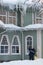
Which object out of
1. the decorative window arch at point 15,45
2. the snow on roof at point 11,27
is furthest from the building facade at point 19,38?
the snow on roof at point 11,27

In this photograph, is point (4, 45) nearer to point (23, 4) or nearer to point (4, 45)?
point (4, 45)

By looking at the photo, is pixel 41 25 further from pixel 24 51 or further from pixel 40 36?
pixel 24 51

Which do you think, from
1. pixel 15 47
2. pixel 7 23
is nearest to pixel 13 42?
pixel 15 47

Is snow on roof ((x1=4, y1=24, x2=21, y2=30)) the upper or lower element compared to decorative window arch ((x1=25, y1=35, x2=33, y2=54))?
upper

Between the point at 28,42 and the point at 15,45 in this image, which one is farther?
the point at 28,42

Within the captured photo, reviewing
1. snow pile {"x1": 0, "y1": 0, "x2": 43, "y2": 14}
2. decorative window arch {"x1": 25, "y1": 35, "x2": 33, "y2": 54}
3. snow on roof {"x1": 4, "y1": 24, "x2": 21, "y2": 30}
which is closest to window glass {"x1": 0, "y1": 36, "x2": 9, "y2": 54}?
snow on roof {"x1": 4, "y1": 24, "x2": 21, "y2": 30}

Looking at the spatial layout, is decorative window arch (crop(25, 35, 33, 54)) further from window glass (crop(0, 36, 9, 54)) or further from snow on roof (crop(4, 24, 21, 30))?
window glass (crop(0, 36, 9, 54))

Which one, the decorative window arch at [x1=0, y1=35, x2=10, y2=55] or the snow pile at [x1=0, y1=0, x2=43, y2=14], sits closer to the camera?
the decorative window arch at [x1=0, y1=35, x2=10, y2=55]

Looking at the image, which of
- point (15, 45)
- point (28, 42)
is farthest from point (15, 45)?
point (28, 42)

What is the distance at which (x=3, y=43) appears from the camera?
13508 mm

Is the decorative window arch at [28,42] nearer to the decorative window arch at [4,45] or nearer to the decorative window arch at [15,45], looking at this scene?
the decorative window arch at [15,45]

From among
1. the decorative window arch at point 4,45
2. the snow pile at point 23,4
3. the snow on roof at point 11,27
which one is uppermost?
the snow pile at point 23,4

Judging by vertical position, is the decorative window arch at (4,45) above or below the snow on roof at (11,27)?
below

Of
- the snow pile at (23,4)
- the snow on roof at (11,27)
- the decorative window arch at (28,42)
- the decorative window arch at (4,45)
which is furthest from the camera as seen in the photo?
the decorative window arch at (28,42)
